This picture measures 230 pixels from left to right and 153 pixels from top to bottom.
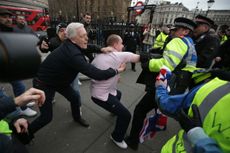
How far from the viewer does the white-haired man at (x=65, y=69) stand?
2.00 m

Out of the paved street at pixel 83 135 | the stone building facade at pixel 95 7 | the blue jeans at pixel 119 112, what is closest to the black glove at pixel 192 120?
the blue jeans at pixel 119 112

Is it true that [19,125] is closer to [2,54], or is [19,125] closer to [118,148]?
[2,54]

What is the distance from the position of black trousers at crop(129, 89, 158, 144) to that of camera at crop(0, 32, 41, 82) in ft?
6.11

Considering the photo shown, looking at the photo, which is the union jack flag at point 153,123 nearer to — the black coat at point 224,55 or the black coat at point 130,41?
the black coat at point 224,55

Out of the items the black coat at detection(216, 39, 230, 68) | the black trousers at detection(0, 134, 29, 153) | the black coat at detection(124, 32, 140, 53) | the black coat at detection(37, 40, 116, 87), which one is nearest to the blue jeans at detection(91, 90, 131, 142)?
the black coat at detection(37, 40, 116, 87)

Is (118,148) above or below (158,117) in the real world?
below

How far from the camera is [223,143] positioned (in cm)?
76

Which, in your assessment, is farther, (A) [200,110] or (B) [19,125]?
(B) [19,125]

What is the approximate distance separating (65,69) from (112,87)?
78 centimetres

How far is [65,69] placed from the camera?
7.22 feet

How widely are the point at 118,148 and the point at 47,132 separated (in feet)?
4.22

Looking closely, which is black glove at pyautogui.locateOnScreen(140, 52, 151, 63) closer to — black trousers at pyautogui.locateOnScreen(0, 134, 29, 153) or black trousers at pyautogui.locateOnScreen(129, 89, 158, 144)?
black trousers at pyautogui.locateOnScreen(129, 89, 158, 144)

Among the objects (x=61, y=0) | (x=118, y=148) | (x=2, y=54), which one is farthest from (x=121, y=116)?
(x=61, y=0)

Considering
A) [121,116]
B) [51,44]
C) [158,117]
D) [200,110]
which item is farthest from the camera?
[51,44]
